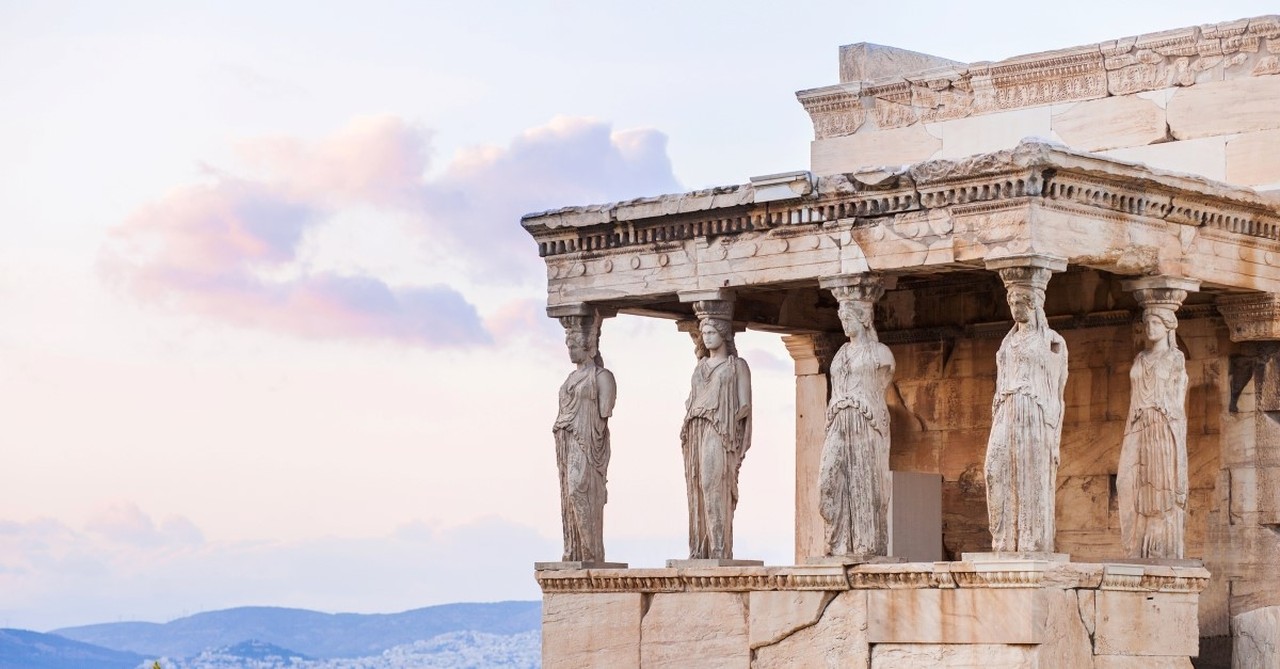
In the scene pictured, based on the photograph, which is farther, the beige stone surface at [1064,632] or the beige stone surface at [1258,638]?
the beige stone surface at [1258,638]

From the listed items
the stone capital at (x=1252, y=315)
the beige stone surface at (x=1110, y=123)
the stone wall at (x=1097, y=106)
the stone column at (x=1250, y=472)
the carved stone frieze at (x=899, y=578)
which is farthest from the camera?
the beige stone surface at (x=1110, y=123)

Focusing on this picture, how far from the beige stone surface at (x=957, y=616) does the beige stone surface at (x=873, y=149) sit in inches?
176

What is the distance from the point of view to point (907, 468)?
811 inches

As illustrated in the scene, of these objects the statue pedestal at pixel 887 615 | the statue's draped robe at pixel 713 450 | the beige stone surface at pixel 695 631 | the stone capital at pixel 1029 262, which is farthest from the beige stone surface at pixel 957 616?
the stone capital at pixel 1029 262

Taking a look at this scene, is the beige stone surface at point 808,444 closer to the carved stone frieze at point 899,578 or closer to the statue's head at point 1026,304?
the carved stone frieze at point 899,578

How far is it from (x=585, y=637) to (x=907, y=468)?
3.21 m

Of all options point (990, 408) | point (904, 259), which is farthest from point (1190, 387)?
point (904, 259)

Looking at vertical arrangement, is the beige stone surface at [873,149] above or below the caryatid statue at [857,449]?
above

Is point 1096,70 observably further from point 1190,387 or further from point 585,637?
point 585,637

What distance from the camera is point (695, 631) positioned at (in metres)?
18.0

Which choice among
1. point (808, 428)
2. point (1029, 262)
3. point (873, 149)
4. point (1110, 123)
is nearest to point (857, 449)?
point (1029, 262)

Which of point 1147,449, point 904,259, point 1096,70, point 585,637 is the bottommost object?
point 585,637

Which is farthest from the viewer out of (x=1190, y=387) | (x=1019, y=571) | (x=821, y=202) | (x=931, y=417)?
(x=931, y=417)

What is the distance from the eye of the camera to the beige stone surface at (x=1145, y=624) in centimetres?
1683
